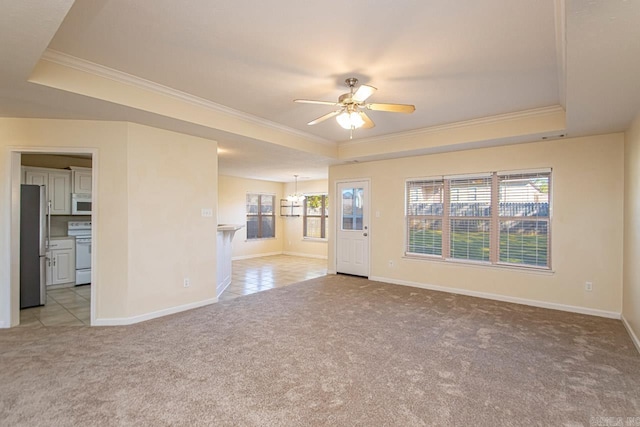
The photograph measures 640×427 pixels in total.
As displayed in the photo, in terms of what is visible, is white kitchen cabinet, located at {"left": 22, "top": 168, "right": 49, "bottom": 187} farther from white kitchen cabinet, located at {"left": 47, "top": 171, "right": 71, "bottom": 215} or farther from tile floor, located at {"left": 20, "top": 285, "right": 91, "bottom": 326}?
tile floor, located at {"left": 20, "top": 285, "right": 91, "bottom": 326}

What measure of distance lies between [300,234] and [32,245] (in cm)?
685

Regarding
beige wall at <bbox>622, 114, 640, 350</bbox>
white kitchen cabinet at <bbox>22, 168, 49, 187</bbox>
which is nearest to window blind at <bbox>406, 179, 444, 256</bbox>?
beige wall at <bbox>622, 114, 640, 350</bbox>

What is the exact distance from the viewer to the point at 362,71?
120 inches

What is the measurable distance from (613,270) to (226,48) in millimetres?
5216

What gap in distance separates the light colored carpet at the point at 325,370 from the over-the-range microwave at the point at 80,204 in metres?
2.65

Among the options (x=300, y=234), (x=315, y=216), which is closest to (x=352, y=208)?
(x=315, y=216)

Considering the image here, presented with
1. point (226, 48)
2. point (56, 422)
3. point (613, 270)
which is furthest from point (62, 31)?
point (613, 270)

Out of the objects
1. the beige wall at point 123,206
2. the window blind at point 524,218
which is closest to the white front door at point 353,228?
the window blind at point 524,218

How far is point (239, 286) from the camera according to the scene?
576 cm

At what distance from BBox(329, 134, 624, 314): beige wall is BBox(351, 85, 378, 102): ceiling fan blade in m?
2.97

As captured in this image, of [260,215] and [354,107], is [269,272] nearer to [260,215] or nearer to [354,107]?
[260,215]

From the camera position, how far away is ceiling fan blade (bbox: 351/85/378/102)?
279 cm

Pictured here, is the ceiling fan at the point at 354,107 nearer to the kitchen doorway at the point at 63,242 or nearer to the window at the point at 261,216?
the kitchen doorway at the point at 63,242

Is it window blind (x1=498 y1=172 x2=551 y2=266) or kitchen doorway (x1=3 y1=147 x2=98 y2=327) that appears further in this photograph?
window blind (x1=498 y1=172 x2=551 y2=266)
